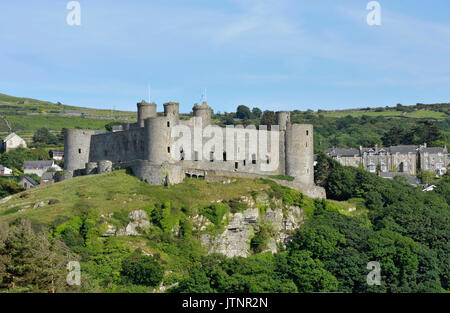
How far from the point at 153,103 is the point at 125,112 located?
101 metres

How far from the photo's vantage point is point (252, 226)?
1997 inches

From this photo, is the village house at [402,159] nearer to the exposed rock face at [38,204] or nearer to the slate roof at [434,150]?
the slate roof at [434,150]

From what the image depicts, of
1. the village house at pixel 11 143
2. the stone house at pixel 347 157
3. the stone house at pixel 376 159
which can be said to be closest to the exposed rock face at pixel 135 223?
the stone house at pixel 347 157

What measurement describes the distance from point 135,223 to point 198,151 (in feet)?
35.9

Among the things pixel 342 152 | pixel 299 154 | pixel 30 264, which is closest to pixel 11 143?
pixel 342 152

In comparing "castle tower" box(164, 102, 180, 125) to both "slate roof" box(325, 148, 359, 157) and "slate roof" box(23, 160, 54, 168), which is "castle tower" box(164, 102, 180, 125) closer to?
"slate roof" box(23, 160, 54, 168)

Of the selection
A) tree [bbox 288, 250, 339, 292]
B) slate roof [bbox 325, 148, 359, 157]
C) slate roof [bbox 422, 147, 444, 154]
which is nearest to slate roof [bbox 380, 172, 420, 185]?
slate roof [bbox 422, 147, 444, 154]

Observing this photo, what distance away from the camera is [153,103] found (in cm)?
5900

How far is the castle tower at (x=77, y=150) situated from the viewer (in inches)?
2490

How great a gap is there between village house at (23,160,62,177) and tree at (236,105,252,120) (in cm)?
6385

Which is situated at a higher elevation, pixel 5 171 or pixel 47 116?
pixel 47 116

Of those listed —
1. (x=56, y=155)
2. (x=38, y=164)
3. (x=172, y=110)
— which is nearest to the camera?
(x=172, y=110)

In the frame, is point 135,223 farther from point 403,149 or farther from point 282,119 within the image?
point 403,149

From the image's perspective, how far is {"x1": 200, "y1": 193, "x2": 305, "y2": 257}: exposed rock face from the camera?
4825 centimetres
